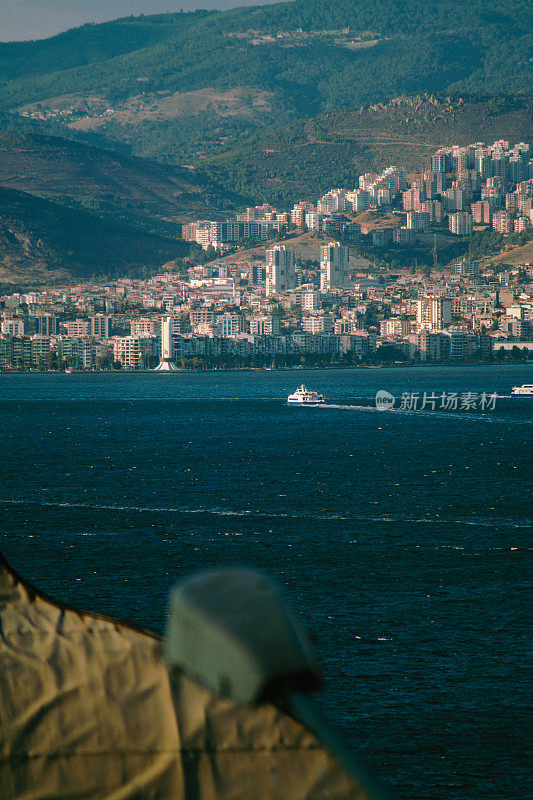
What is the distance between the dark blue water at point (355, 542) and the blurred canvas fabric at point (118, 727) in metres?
10.9

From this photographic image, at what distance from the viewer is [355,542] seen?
25.1 meters

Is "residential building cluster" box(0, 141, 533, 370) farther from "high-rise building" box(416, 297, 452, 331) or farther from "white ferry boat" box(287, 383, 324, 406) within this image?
"white ferry boat" box(287, 383, 324, 406)

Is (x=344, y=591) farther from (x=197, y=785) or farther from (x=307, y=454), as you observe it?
(x=307, y=454)

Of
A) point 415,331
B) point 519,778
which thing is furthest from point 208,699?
point 415,331

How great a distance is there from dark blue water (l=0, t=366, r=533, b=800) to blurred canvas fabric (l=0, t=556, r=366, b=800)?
10930mm

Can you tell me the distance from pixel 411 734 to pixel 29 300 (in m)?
186

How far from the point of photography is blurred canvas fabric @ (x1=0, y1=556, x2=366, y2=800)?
1100mm

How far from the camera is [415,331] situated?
151875 mm

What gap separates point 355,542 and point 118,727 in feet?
79.6

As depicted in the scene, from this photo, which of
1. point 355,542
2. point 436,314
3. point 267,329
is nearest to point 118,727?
point 355,542

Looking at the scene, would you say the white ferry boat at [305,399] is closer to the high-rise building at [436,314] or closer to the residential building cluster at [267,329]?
the residential building cluster at [267,329]

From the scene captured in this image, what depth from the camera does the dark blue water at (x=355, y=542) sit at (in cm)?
1321

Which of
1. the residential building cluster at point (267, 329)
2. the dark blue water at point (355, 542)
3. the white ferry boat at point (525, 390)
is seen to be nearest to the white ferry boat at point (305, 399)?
the dark blue water at point (355, 542)

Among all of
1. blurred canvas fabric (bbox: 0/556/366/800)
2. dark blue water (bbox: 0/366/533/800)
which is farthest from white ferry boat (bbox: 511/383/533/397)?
blurred canvas fabric (bbox: 0/556/366/800)
